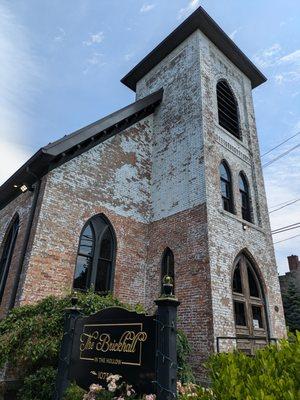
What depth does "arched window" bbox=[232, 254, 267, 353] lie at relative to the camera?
9031mm

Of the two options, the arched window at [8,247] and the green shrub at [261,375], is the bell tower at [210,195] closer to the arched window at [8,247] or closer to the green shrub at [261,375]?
the arched window at [8,247]

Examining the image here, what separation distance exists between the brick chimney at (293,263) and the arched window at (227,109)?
49.7ft

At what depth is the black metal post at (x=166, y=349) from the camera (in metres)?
3.05

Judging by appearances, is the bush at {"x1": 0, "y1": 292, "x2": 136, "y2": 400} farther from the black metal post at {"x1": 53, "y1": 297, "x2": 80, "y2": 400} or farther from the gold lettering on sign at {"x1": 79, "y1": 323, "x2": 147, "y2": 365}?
the gold lettering on sign at {"x1": 79, "y1": 323, "x2": 147, "y2": 365}

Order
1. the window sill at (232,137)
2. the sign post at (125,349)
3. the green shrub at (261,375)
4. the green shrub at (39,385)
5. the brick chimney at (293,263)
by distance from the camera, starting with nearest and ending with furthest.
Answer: the green shrub at (261,375) < the sign post at (125,349) < the green shrub at (39,385) < the window sill at (232,137) < the brick chimney at (293,263)

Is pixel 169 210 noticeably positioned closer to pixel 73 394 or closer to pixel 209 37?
pixel 73 394

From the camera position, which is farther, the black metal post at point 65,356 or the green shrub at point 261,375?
the black metal post at point 65,356

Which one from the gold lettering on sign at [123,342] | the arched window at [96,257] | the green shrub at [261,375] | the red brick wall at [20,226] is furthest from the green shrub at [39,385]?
the green shrub at [261,375]

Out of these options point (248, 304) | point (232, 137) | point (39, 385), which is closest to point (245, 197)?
point (232, 137)

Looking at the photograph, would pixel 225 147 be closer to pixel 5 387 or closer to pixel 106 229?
pixel 106 229

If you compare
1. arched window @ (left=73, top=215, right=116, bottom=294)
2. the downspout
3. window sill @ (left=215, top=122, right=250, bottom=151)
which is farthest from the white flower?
window sill @ (left=215, top=122, right=250, bottom=151)

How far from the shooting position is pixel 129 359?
353 cm

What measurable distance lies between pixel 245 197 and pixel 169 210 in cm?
326

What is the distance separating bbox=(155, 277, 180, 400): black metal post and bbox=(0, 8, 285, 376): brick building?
508cm
